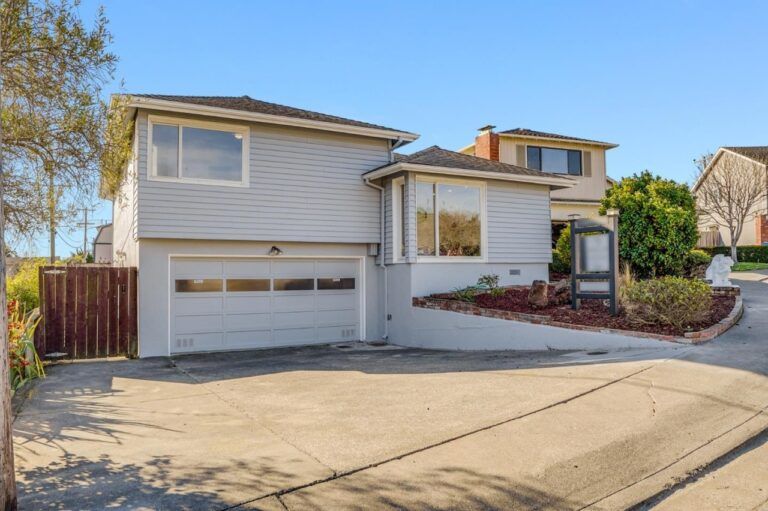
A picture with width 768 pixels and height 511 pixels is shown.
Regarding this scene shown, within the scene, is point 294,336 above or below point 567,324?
below

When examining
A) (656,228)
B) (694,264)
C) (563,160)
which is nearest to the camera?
(656,228)

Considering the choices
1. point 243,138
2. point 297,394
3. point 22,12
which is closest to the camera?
point 297,394

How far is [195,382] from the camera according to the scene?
8.35 metres

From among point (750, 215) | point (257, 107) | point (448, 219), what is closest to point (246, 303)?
point (257, 107)

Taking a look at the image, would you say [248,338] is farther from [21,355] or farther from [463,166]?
[463,166]

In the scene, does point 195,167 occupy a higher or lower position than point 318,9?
lower

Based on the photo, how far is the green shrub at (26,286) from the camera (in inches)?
523

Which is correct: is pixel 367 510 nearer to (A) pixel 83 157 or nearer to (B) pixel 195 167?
(A) pixel 83 157

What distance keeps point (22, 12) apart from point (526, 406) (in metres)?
9.04

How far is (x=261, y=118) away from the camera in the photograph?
12.0 meters

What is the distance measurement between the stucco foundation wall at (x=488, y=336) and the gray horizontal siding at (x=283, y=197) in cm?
261

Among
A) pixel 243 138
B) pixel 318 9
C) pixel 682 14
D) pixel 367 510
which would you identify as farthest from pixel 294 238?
pixel 682 14

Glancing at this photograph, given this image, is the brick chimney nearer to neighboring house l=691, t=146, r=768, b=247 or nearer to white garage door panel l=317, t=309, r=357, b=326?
white garage door panel l=317, t=309, r=357, b=326

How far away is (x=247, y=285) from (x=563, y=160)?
16830mm
